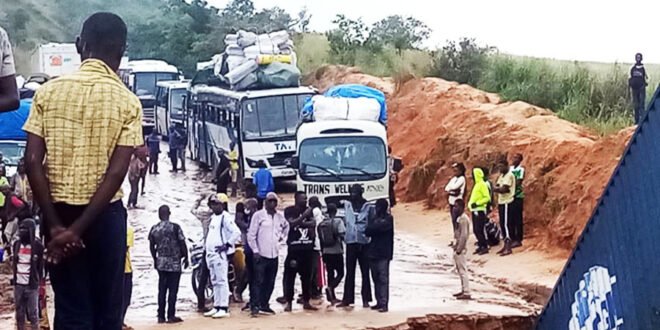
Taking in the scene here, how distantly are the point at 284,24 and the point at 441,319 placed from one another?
1684 inches

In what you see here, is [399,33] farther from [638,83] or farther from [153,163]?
[638,83]

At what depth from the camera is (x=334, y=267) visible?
1395 cm

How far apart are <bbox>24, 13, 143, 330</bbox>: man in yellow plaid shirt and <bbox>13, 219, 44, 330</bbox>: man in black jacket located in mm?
7355

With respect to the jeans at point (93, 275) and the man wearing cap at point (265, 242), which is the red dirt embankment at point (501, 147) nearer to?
the man wearing cap at point (265, 242)

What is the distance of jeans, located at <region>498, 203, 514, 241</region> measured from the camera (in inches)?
752

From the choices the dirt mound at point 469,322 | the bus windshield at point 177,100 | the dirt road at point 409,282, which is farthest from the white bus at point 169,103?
the dirt mound at point 469,322

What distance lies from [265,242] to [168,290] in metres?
1.28

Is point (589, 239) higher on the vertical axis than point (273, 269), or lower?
higher

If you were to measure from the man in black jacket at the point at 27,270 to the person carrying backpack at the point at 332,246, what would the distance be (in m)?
3.84

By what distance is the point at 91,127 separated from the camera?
3744 millimetres

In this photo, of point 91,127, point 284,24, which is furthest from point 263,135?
point 284,24

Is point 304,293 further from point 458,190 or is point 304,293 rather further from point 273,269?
point 458,190

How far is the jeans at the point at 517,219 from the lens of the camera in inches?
750

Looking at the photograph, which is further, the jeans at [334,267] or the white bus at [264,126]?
the white bus at [264,126]
